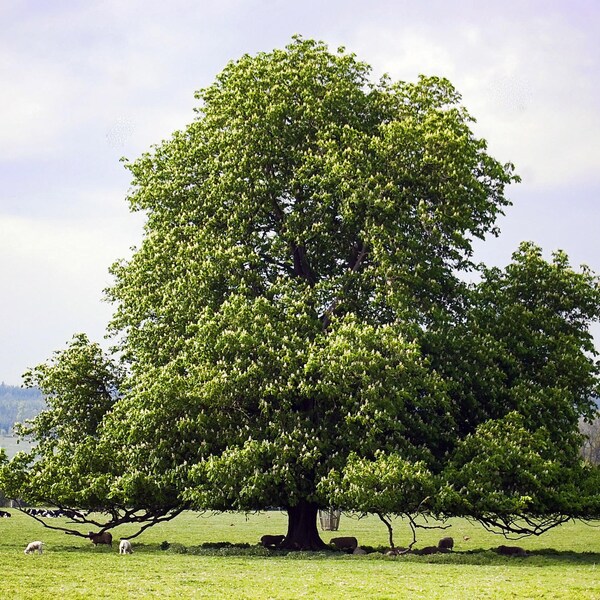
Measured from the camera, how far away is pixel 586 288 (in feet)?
132

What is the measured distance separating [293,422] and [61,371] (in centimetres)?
1336

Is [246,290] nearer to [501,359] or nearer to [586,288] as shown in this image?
[501,359]

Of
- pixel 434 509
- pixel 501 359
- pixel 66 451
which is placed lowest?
pixel 434 509

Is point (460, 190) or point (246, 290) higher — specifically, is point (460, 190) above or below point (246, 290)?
above

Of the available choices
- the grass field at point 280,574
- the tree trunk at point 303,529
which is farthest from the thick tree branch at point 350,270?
the grass field at point 280,574

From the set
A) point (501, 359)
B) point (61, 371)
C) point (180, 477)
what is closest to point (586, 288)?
point (501, 359)

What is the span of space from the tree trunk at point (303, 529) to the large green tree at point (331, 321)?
12cm

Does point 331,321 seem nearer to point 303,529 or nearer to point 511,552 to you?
point 303,529

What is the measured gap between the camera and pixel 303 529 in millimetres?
39719

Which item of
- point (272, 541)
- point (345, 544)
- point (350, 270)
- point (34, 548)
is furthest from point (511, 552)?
point (34, 548)

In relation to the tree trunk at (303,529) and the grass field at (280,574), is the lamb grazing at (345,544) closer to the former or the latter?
the tree trunk at (303,529)

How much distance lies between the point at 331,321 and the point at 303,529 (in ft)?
31.2

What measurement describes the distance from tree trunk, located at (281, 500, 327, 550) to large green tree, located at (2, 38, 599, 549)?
124 mm

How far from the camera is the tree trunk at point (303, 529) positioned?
129 feet
